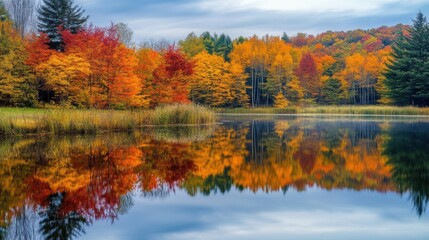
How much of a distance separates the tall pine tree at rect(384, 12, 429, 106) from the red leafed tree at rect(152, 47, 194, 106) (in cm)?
2785

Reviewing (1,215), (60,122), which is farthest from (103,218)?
(60,122)

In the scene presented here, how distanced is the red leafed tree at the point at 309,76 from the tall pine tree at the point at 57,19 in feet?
126

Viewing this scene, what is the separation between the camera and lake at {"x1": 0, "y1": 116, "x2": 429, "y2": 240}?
5695 millimetres

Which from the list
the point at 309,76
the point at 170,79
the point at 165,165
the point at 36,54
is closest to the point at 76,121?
the point at 165,165

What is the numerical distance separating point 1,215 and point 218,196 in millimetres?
3351

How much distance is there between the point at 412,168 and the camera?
1024 cm

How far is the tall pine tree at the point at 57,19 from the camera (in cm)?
3353

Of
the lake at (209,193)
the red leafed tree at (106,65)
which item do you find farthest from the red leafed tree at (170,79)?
the lake at (209,193)

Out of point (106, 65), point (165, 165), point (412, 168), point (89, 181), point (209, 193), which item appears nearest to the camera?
point (209, 193)

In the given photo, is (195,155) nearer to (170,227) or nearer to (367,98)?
(170,227)

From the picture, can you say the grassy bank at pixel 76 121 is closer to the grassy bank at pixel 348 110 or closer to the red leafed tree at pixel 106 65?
the red leafed tree at pixel 106 65

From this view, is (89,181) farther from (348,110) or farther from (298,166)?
(348,110)

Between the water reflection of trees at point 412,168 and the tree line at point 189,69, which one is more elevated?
the tree line at point 189,69

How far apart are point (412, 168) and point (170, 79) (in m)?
23.3
